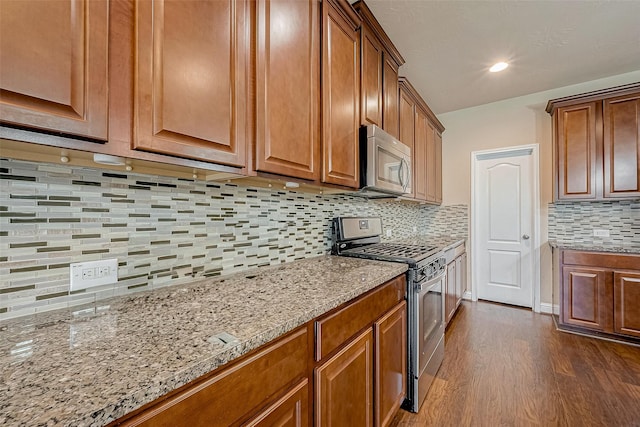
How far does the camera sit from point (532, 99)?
332cm

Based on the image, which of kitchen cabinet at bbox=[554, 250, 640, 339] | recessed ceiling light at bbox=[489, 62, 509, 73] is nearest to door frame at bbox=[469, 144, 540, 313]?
kitchen cabinet at bbox=[554, 250, 640, 339]

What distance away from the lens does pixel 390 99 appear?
222cm

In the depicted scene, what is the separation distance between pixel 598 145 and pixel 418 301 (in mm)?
2763

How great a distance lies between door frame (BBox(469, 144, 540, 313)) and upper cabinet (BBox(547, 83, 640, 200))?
1.25 ft

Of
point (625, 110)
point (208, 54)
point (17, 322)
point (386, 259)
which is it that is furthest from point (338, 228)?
point (625, 110)

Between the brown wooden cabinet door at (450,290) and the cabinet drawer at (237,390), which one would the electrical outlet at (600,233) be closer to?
the brown wooden cabinet door at (450,290)

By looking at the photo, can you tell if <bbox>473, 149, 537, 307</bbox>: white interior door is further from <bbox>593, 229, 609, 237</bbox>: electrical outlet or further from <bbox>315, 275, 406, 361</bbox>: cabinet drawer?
<bbox>315, 275, 406, 361</bbox>: cabinet drawer

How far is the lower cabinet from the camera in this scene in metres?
0.59

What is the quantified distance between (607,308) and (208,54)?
381cm

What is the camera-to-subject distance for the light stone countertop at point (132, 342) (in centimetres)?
45

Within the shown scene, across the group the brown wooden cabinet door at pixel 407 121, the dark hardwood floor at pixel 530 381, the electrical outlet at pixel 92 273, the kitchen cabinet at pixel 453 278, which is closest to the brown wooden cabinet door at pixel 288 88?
the electrical outlet at pixel 92 273

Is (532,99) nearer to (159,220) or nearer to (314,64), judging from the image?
(314,64)

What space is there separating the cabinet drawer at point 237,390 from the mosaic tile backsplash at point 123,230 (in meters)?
0.62

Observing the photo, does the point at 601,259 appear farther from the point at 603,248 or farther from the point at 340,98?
the point at 340,98
